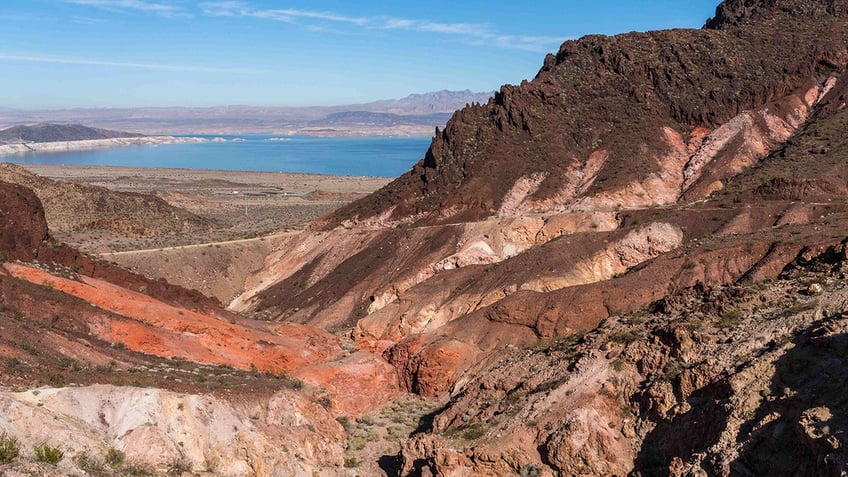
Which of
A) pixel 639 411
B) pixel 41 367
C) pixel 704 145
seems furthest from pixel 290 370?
pixel 704 145

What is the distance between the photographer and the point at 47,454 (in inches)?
557

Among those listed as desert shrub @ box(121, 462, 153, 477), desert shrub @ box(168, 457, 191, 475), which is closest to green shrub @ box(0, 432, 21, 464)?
desert shrub @ box(121, 462, 153, 477)

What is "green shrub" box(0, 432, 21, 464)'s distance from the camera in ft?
42.7

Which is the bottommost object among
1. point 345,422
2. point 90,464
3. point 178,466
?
point 345,422

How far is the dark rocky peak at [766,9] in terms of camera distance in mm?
52531

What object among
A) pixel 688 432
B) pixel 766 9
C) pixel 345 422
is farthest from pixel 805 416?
pixel 766 9

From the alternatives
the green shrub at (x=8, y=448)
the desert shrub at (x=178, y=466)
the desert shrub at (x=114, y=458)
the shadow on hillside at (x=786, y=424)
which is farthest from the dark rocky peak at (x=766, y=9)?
the green shrub at (x=8, y=448)

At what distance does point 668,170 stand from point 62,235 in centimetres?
4379

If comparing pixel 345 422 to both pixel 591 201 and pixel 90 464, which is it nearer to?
pixel 90 464

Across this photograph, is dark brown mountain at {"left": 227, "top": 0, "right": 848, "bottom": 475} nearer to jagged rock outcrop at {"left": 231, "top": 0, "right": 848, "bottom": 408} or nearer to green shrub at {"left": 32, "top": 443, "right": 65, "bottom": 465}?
jagged rock outcrop at {"left": 231, "top": 0, "right": 848, "bottom": 408}

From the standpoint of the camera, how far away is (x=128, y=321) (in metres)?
26.2

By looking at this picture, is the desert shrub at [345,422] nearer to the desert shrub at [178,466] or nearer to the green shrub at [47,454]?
the desert shrub at [178,466]

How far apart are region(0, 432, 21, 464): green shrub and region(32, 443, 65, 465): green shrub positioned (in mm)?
356

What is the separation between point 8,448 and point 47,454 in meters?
0.88
